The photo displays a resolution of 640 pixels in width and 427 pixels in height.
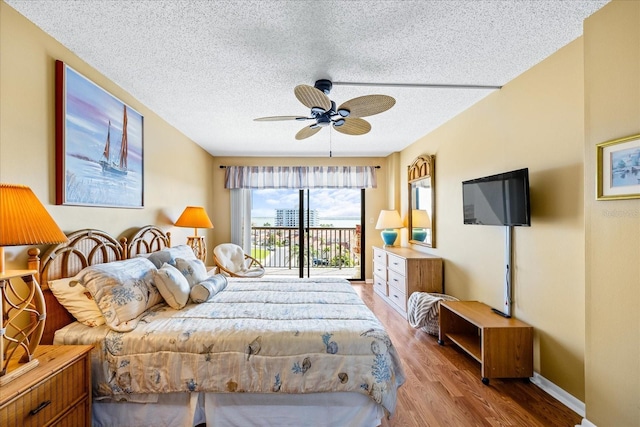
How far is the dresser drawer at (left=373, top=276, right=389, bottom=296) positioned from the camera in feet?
15.2

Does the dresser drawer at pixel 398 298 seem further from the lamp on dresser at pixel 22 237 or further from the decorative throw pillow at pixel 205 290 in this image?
the lamp on dresser at pixel 22 237

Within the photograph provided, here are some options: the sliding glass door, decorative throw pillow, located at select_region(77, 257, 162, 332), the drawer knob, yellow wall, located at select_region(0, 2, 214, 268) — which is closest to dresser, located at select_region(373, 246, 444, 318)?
the sliding glass door

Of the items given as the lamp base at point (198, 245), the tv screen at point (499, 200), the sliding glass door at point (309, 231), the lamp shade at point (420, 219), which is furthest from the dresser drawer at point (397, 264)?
the lamp base at point (198, 245)

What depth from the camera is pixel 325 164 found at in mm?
5645

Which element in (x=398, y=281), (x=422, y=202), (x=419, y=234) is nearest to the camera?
(x=398, y=281)

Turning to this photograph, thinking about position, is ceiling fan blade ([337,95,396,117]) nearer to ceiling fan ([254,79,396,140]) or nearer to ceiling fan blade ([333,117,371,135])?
ceiling fan ([254,79,396,140])

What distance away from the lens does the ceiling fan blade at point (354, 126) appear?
252 cm

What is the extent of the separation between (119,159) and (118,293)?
1281 millimetres

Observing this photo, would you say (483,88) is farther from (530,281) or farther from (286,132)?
(286,132)

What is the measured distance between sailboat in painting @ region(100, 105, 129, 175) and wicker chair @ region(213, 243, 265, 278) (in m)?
2.11

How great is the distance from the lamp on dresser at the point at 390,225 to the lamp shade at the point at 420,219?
33cm

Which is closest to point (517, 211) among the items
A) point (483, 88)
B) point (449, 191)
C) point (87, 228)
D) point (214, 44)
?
point (483, 88)

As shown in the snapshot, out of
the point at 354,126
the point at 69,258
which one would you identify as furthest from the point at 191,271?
the point at 354,126

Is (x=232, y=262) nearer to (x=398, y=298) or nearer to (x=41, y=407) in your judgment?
(x=398, y=298)
